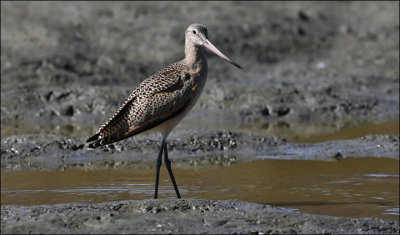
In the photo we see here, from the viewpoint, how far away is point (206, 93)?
38.0 ft

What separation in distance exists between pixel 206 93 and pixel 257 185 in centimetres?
434

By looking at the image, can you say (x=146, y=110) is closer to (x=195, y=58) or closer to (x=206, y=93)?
(x=195, y=58)

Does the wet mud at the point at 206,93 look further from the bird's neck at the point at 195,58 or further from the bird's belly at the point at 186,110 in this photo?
the bird's neck at the point at 195,58

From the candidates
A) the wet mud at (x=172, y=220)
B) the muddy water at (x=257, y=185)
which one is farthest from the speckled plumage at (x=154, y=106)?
the wet mud at (x=172, y=220)

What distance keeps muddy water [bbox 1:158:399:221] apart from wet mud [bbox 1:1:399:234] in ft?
1.23

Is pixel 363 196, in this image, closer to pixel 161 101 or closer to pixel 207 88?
pixel 161 101

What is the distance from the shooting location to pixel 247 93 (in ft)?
38.0

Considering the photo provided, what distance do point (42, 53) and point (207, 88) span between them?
2.66 meters

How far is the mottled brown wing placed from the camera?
6.47m

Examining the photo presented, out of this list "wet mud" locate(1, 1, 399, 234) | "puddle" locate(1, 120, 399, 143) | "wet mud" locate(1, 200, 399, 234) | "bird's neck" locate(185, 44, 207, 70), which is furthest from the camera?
"puddle" locate(1, 120, 399, 143)

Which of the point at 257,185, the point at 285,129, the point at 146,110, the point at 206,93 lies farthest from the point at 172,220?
the point at 206,93

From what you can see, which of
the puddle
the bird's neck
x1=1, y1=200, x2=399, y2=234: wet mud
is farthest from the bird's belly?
the puddle

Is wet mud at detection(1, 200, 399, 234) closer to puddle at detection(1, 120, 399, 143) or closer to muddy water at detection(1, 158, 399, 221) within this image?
muddy water at detection(1, 158, 399, 221)

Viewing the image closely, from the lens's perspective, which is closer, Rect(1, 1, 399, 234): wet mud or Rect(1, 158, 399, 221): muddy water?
Rect(1, 1, 399, 234): wet mud
